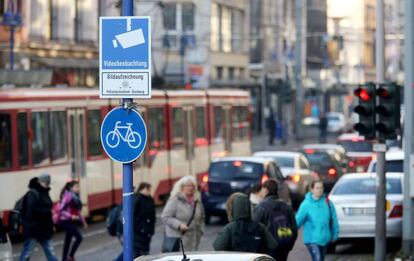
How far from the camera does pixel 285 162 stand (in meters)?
31.5

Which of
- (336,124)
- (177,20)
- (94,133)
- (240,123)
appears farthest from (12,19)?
(336,124)

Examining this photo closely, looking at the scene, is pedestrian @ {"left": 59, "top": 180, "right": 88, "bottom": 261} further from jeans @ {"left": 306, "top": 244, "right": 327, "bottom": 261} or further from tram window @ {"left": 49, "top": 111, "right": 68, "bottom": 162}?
tram window @ {"left": 49, "top": 111, "right": 68, "bottom": 162}

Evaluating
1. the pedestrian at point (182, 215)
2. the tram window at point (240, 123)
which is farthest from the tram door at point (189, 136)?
the pedestrian at point (182, 215)

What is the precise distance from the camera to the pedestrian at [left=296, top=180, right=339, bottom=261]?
15539 millimetres

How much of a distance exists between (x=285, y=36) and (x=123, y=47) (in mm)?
74066

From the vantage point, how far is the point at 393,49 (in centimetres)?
10388

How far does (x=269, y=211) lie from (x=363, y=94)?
5184mm

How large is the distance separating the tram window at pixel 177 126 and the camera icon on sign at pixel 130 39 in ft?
73.2

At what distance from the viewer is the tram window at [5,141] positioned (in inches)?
932

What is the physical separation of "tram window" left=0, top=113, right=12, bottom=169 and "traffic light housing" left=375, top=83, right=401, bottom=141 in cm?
828

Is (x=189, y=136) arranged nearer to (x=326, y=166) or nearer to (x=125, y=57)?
(x=326, y=166)

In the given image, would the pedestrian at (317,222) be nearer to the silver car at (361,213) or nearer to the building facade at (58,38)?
the silver car at (361,213)

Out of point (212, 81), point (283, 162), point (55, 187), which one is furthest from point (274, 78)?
point (55, 187)

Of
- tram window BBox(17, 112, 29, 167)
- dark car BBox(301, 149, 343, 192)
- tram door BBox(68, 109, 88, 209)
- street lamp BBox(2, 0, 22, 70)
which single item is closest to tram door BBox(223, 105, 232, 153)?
dark car BBox(301, 149, 343, 192)
